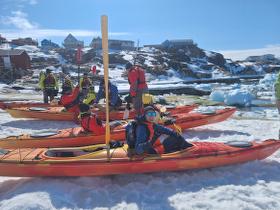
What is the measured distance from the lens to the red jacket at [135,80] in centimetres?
960

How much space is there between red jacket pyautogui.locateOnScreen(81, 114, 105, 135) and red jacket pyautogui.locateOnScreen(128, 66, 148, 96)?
2197mm

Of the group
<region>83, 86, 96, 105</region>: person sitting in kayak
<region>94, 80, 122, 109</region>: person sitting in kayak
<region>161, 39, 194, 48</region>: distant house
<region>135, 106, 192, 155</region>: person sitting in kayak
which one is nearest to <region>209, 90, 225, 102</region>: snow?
<region>83, 86, 96, 105</region>: person sitting in kayak

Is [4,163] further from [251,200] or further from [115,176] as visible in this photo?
[251,200]

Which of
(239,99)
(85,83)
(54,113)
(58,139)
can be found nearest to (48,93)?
(85,83)

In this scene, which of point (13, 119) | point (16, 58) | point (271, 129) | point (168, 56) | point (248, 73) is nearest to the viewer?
point (271, 129)

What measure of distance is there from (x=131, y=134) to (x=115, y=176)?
783 mm

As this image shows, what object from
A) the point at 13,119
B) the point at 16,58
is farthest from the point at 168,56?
→ the point at 13,119

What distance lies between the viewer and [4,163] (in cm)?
533

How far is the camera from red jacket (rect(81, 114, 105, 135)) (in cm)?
771

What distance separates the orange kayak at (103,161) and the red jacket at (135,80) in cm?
391

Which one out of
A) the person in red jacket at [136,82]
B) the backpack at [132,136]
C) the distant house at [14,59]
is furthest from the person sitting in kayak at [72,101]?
the distant house at [14,59]

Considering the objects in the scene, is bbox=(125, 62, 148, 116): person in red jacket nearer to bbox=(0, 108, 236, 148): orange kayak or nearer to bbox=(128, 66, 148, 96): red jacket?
bbox=(128, 66, 148, 96): red jacket

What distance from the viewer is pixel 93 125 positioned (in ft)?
25.3

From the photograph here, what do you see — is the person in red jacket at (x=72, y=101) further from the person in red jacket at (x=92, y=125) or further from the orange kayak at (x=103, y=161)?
the orange kayak at (x=103, y=161)
